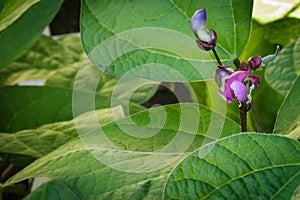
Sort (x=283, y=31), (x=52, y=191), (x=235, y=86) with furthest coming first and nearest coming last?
(x=283, y=31)
(x=52, y=191)
(x=235, y=86)

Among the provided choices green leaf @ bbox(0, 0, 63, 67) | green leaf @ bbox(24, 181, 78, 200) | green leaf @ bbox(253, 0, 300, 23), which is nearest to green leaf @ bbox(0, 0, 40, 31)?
green leaf @ bbox(0, 0, 63, 67)

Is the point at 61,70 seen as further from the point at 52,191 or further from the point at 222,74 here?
the point at 222,74

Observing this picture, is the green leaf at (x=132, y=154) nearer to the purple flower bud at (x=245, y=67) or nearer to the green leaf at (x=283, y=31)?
the purple flower bud at (x=245, y=67)

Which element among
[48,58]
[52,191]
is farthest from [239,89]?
[48,58]

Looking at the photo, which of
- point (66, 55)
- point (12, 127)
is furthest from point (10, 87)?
point (66, 55)

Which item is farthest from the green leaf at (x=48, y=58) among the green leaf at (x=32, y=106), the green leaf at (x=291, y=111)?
the green leaf at (x=291, y=111)

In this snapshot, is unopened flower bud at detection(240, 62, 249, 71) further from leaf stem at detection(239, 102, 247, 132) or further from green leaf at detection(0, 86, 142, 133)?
green leaf at detection(0, 86, 142, 133)
